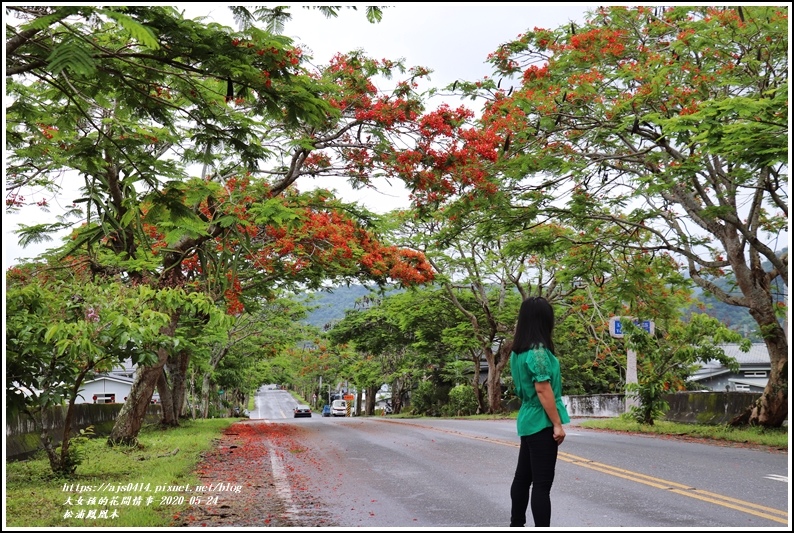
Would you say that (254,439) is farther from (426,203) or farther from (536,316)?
(536,316)

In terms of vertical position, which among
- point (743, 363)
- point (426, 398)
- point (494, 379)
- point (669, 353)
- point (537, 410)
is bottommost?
point (426, 398)

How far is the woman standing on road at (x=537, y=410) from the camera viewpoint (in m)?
5.24

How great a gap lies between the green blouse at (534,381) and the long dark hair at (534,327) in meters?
0.05

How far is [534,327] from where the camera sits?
17.9ft

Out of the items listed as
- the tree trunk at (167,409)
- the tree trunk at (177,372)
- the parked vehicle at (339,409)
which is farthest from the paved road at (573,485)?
the parked vehicle at (339,409)

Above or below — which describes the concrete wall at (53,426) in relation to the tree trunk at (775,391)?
below

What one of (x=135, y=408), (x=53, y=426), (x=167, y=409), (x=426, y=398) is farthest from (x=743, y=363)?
(x=53, y=426)

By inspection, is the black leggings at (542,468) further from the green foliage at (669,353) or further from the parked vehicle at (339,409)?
the parked vehicle at (339,409)

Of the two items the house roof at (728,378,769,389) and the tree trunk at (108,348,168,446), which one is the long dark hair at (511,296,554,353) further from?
the house roof at (728,378,769,389)

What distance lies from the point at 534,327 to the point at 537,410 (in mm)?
599

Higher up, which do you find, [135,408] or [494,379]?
[494,379]

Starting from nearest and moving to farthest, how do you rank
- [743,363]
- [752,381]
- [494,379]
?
[494,379] < [743,363] < [752,381]

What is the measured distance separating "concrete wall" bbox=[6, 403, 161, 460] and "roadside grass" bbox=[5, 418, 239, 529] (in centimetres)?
28

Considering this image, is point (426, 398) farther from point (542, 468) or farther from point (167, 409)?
point (542, 468)
